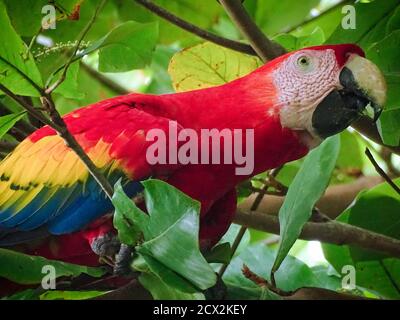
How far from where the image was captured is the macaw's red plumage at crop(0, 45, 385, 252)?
115cm

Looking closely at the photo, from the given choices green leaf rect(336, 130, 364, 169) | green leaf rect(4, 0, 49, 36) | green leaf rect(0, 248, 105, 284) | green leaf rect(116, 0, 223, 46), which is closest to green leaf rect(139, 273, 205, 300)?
green leaf rect(0, 248, 105, 284)

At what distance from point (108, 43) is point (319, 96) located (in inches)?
12.0

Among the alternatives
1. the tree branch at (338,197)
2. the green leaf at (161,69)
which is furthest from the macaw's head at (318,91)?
the green leaf at (161,69)

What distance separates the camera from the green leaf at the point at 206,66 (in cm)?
139

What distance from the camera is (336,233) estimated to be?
50.6 inches

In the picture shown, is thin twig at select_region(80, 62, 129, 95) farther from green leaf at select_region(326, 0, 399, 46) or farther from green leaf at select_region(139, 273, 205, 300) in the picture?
green leaf at select_region(139, 273, 205, 300)

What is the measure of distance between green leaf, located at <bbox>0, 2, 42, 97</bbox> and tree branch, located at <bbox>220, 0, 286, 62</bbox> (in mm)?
337

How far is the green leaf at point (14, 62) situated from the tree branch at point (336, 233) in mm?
480

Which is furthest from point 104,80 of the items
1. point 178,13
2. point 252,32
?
point 252,32

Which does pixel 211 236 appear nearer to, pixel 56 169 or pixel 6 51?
pixel 56 169

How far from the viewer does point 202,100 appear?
124cm

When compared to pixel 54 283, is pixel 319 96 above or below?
above
